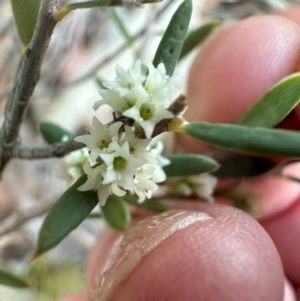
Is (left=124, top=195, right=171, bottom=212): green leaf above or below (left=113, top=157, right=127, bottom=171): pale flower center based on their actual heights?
below

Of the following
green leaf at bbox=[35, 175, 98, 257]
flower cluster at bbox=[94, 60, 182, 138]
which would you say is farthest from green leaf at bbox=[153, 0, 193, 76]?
green leaf at bbox=[35, 175, 98, 257]

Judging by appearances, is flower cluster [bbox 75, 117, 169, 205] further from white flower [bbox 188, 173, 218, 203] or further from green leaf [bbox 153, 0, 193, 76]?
white flower [bbox 188, 173, 218, 203]

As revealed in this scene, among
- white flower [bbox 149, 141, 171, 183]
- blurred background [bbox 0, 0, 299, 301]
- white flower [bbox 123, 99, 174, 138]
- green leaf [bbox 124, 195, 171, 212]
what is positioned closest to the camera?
white flower [bbox 123, 99, 174, 138]

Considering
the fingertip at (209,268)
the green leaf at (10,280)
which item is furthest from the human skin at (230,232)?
the green leaf at (10,280)

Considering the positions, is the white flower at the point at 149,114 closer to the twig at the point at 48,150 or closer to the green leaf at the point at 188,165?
the twig at the point at 48,150

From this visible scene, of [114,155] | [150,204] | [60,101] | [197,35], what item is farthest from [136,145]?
[60,101]

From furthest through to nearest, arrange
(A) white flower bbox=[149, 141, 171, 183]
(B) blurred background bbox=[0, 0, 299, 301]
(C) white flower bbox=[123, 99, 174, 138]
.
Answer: (B) blurred background bbox=[0, 0, 299, 301] < (A) white flower bbox=[149, 141, 171, 183] < (C) white flower bbox=[123, 99, 174, 138]
